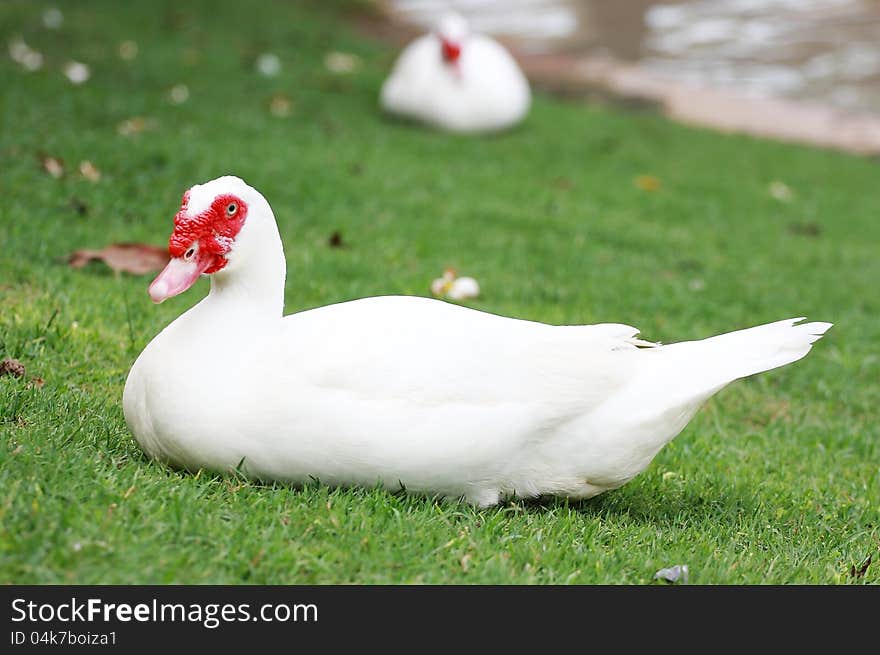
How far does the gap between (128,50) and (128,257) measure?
457 cm

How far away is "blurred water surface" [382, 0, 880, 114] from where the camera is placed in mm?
11688

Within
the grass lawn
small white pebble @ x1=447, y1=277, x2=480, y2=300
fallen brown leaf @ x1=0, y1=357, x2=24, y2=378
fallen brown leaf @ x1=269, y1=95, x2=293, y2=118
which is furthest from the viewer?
fallen brown leaf @ x1=269, y1=95, x2=293, y2=118

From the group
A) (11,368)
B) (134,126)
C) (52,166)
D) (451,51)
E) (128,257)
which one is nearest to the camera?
(11,368)

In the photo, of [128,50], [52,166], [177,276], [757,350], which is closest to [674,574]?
[757,350]

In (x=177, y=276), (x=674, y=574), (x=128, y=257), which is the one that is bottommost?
(x=674, y=574)

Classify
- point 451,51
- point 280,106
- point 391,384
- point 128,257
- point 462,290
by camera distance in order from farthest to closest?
point 451,51, point 280,106, point 462,290, point 128,257, point 391,384

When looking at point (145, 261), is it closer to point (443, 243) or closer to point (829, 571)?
point (443, 243)

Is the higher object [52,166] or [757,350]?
[52,166]

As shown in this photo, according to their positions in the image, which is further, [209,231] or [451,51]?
[451,51]

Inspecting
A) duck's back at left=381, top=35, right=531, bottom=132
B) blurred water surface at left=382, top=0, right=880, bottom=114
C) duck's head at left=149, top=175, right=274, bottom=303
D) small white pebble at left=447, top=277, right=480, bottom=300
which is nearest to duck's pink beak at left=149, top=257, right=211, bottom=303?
duck's head at left=149, top=175, right=274, bottom=303

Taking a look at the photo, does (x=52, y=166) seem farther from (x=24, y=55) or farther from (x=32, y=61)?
(x=24, y=55)

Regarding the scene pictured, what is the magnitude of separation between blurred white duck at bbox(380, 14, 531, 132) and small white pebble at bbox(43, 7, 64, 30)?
287cm

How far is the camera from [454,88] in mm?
8016

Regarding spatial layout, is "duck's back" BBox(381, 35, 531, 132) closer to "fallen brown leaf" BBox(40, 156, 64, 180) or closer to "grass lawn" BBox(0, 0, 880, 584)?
"grass lawn" BBox(0, 0, 880, 584)
